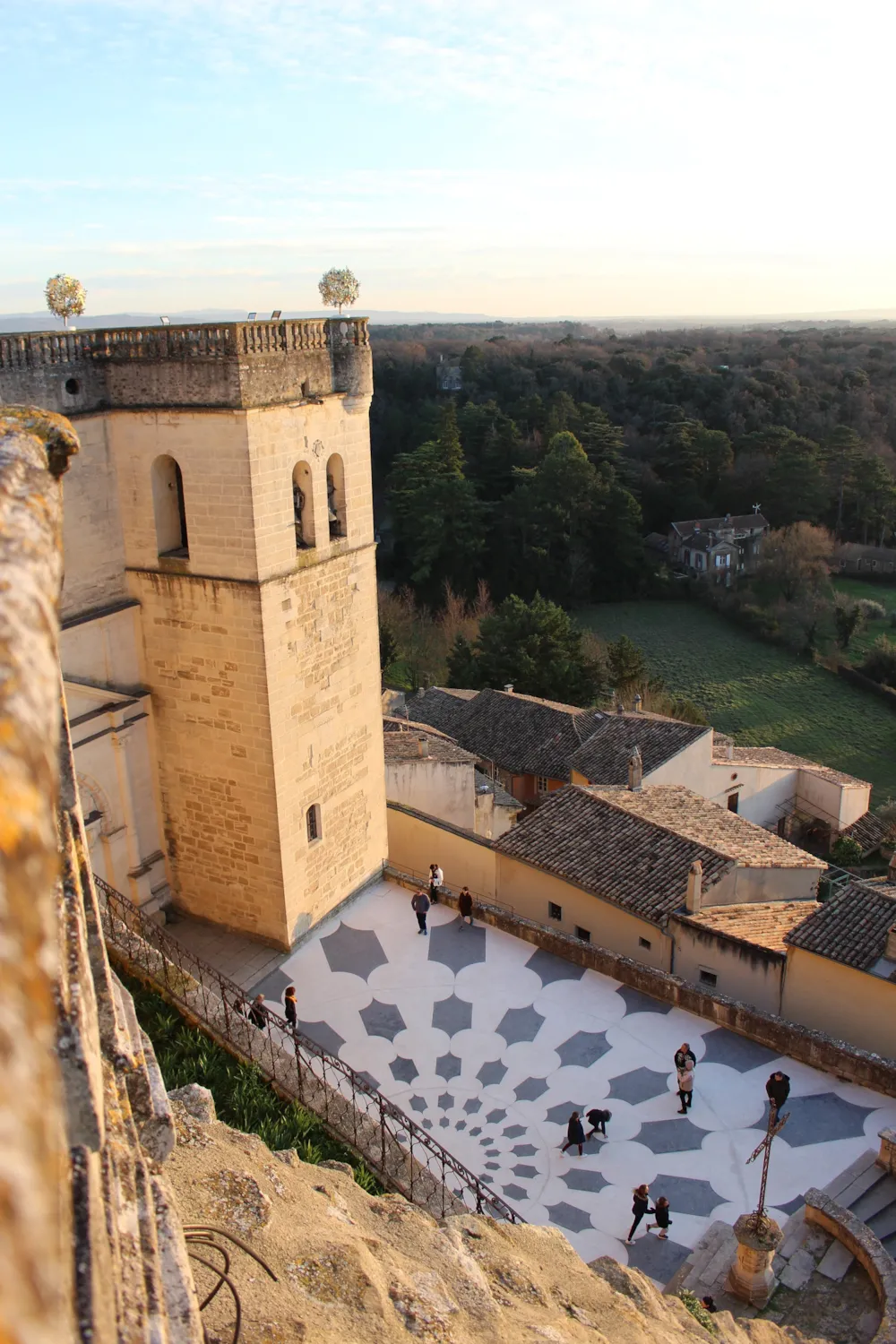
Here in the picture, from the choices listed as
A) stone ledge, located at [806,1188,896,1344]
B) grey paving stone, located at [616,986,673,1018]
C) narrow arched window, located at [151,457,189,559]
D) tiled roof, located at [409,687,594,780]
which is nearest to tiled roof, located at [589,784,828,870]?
grey paving stone, located at [616,986,673,1018]

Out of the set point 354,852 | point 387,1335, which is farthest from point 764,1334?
point 354,852

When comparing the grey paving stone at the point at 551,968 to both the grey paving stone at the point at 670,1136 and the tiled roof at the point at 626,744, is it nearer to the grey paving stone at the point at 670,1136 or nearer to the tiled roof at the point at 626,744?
the grey paving stone at the point at 670,1136

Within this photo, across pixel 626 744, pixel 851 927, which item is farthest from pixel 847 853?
pixel 851 927

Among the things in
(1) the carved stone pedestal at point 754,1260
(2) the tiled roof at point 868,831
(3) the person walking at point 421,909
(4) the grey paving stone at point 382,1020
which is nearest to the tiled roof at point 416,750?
(3) the person walking at point 421,909

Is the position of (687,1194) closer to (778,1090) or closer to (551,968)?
(778,1090)

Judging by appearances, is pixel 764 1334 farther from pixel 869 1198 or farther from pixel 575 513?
pixel 575 513

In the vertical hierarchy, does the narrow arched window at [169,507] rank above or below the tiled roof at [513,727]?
above
